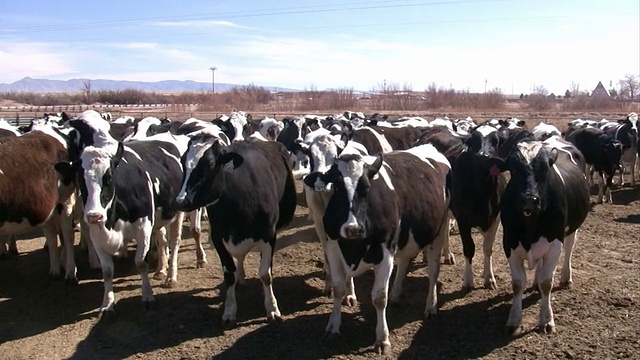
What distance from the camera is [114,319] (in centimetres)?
731

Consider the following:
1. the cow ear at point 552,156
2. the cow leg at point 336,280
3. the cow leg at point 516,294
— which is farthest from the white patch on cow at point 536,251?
the cow leg at point 336,280

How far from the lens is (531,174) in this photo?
254 inches

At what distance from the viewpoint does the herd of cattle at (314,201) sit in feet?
20.6

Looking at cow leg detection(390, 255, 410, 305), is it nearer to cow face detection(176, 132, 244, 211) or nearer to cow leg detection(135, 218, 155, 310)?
cow face detection(176, 132, 244, 211)

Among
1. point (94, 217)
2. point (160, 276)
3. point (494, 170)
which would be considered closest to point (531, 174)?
point (494, 170)

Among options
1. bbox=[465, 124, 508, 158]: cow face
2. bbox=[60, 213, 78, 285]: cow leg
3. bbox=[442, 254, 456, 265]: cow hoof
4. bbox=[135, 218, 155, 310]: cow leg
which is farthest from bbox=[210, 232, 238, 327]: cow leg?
bbox=[465, 124, 508, 158]: cow face

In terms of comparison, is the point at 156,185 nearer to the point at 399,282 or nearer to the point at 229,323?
the point at 229,323

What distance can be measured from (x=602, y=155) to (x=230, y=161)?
1197cm

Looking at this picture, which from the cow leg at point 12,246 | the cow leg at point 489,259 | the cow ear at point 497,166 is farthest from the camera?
the cow leg at point 12,246

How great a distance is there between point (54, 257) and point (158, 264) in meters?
1.48

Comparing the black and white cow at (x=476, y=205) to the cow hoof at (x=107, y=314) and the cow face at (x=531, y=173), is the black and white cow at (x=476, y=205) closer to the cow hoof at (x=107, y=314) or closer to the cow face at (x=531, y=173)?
the cow face at (x=531, y=173)

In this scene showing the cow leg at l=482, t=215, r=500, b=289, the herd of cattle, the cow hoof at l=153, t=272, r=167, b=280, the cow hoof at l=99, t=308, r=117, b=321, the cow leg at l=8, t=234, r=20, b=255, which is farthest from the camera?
the cow leg at l=8, t=234, r=20, b=255

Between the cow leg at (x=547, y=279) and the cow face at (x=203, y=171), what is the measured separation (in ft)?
11.5

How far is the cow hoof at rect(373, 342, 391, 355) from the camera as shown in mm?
6188
